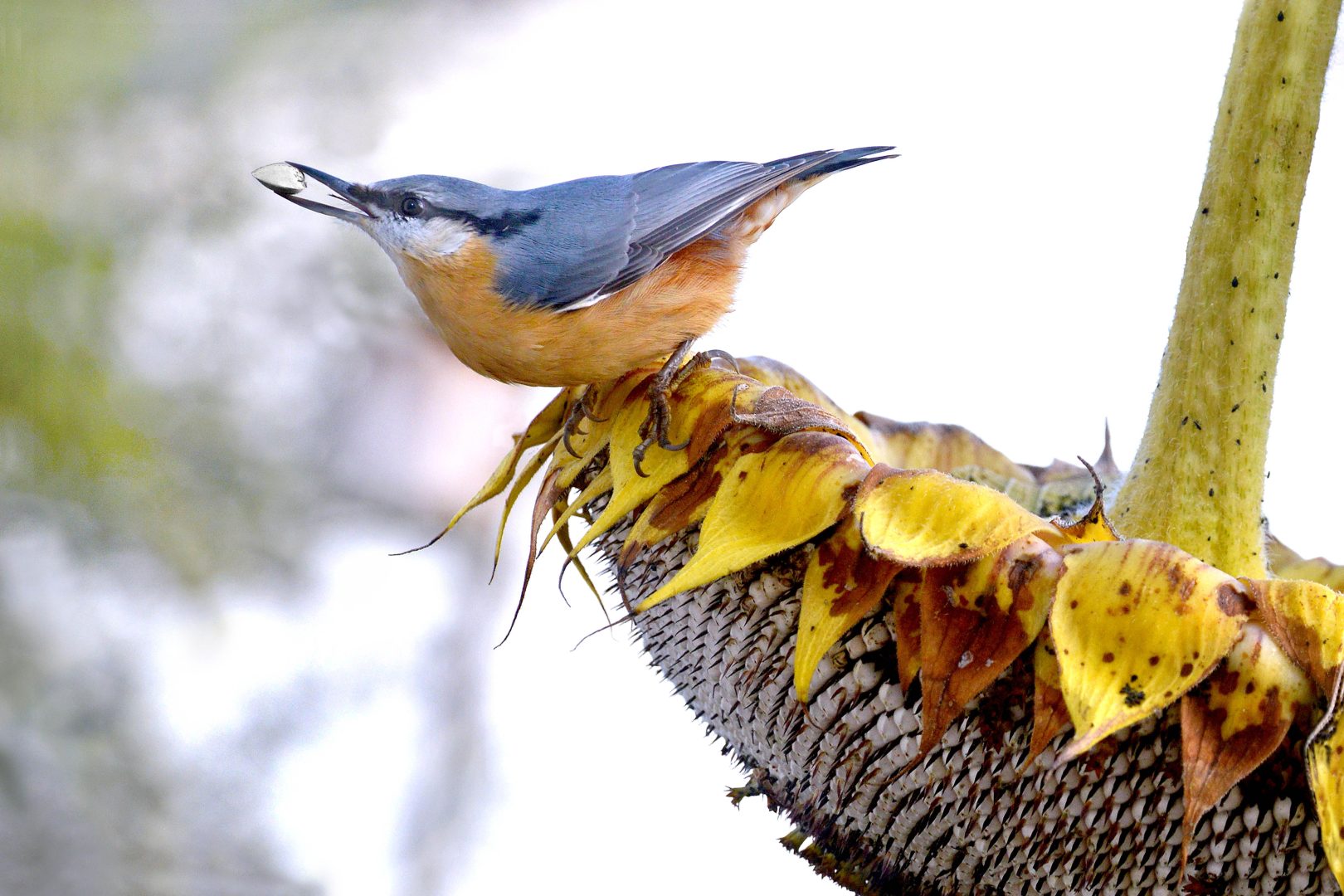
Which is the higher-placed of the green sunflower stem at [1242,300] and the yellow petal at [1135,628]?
the green sunflower stem at [1242,300]

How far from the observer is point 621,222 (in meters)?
0.81

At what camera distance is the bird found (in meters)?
0.76

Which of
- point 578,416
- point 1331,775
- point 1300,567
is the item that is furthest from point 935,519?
point 1300,567

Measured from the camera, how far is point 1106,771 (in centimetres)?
46

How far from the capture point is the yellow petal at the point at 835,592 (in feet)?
1.56

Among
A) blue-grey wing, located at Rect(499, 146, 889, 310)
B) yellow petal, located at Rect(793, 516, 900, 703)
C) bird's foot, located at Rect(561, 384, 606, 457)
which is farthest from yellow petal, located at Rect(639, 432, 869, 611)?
blue-grey wing, located at Rect(499, 146, 889, 310)

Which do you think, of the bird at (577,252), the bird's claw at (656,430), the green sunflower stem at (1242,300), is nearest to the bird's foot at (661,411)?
the bird's claw at (656,430)

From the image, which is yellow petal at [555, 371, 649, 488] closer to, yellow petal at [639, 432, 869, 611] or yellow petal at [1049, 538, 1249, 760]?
yellow petal at [639, 432, 869, 611]

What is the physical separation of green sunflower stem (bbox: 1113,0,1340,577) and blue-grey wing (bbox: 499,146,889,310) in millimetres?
315

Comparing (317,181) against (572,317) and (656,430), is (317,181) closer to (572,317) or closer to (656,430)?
(572,317)

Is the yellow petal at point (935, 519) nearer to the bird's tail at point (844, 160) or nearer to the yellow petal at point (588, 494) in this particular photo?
the yellow petal at point (588, 494)

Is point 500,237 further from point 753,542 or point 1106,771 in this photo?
point 1106,771

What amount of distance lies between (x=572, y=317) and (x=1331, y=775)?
48cm

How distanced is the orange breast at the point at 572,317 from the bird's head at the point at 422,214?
0.4 inches
